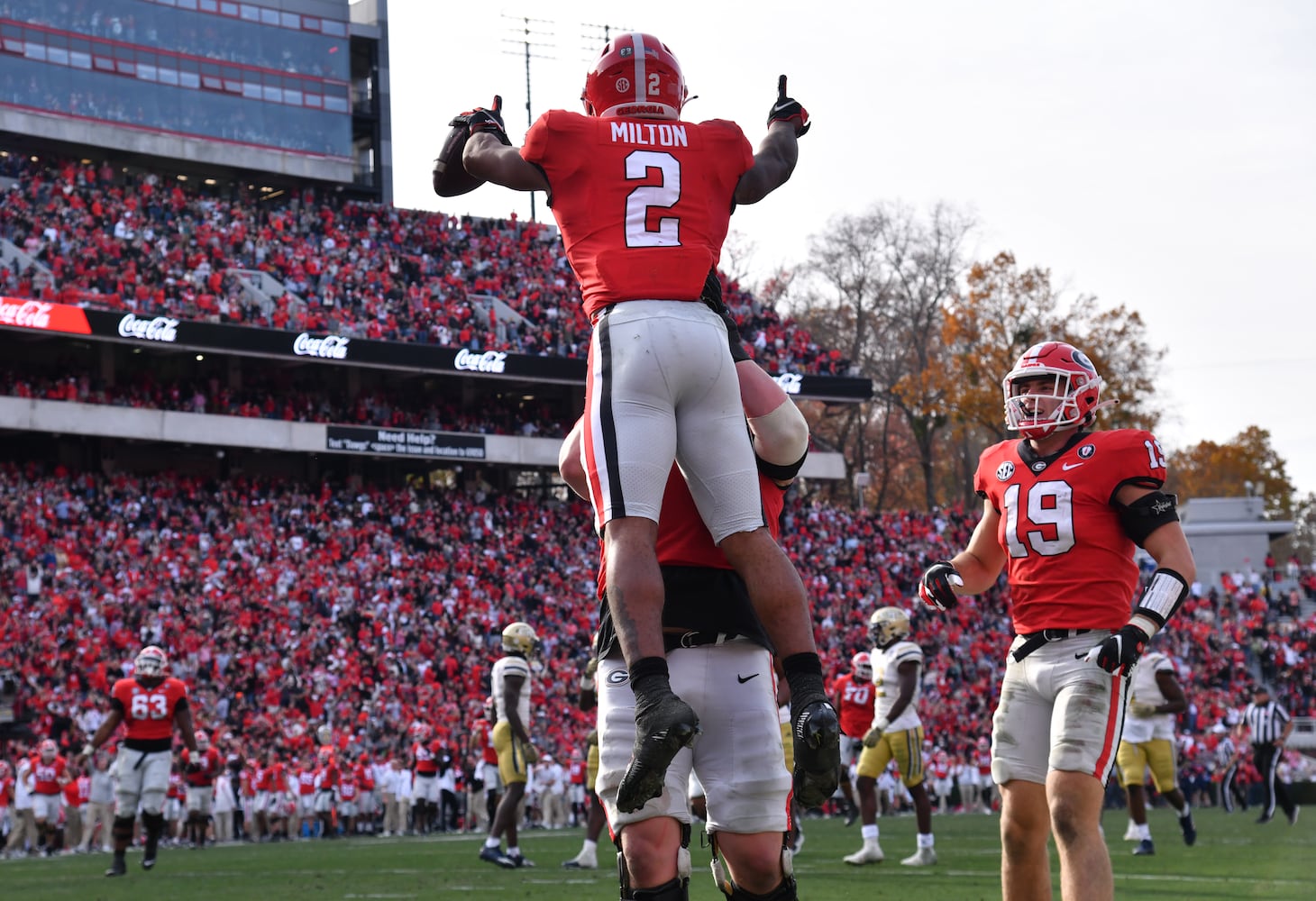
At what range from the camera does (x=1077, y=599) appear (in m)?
6.47

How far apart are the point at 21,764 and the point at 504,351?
20258 mm

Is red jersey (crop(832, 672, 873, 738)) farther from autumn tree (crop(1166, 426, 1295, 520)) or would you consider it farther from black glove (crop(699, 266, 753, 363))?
autumn tree (crop(1166, 426, 1295, 520))

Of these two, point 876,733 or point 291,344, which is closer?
point 876,733

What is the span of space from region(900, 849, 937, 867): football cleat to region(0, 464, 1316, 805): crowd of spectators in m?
13.0

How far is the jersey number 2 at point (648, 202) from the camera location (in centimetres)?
468

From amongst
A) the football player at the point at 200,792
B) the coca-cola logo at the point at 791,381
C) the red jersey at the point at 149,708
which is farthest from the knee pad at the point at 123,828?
the coca-cola logo at the point at 791,381

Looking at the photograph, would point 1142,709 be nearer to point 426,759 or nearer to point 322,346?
point 426,759

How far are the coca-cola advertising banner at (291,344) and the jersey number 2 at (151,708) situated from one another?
2045cm

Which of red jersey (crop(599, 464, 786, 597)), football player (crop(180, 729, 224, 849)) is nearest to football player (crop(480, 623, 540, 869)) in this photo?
football player (crop(180, 729, 224, 849))

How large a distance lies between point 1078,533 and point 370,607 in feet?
83.1

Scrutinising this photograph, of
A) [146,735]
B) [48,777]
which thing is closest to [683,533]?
[146,735]

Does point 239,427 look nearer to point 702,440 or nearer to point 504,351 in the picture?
point 504,351

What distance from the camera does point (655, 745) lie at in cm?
412

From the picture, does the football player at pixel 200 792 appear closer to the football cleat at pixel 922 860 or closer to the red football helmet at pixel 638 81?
the football cleat at pixel 922 860
